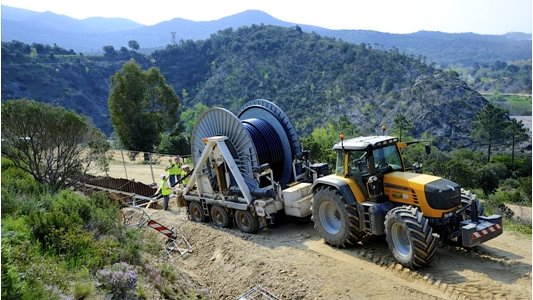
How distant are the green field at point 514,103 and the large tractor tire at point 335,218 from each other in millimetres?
101902

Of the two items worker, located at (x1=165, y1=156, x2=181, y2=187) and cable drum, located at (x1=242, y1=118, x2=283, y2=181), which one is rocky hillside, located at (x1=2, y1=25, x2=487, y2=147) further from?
cable drum, located at (x1=242, y1=118, x2=283, y2=181)

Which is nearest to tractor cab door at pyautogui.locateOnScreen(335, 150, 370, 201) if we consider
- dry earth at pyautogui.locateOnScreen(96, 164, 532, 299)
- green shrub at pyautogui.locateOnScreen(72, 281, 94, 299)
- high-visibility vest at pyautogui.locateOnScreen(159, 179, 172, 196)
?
dry earth at pyautogui.locateOnScreen(96, 164, 532, 299)

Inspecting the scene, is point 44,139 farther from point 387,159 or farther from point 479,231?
point 479,231

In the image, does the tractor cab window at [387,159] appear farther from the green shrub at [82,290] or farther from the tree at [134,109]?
the tree at [134,109]

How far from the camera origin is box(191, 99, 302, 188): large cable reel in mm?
12258

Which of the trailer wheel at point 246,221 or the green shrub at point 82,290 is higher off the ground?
the green shrub at point 82,290

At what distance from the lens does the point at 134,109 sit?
→ 32.8 m

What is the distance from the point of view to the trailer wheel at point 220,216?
12570mm

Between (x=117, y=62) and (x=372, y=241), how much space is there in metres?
107

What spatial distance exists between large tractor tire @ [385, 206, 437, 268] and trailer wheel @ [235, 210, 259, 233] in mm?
3905

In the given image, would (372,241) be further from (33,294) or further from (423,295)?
(33,294)

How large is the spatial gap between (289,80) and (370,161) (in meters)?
76.2

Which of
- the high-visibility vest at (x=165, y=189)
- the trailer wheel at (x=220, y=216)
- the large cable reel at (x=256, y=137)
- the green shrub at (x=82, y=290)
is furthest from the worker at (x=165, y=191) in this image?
the green shrub at (x=82, y=290)

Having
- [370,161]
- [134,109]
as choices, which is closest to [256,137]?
[370,161]
